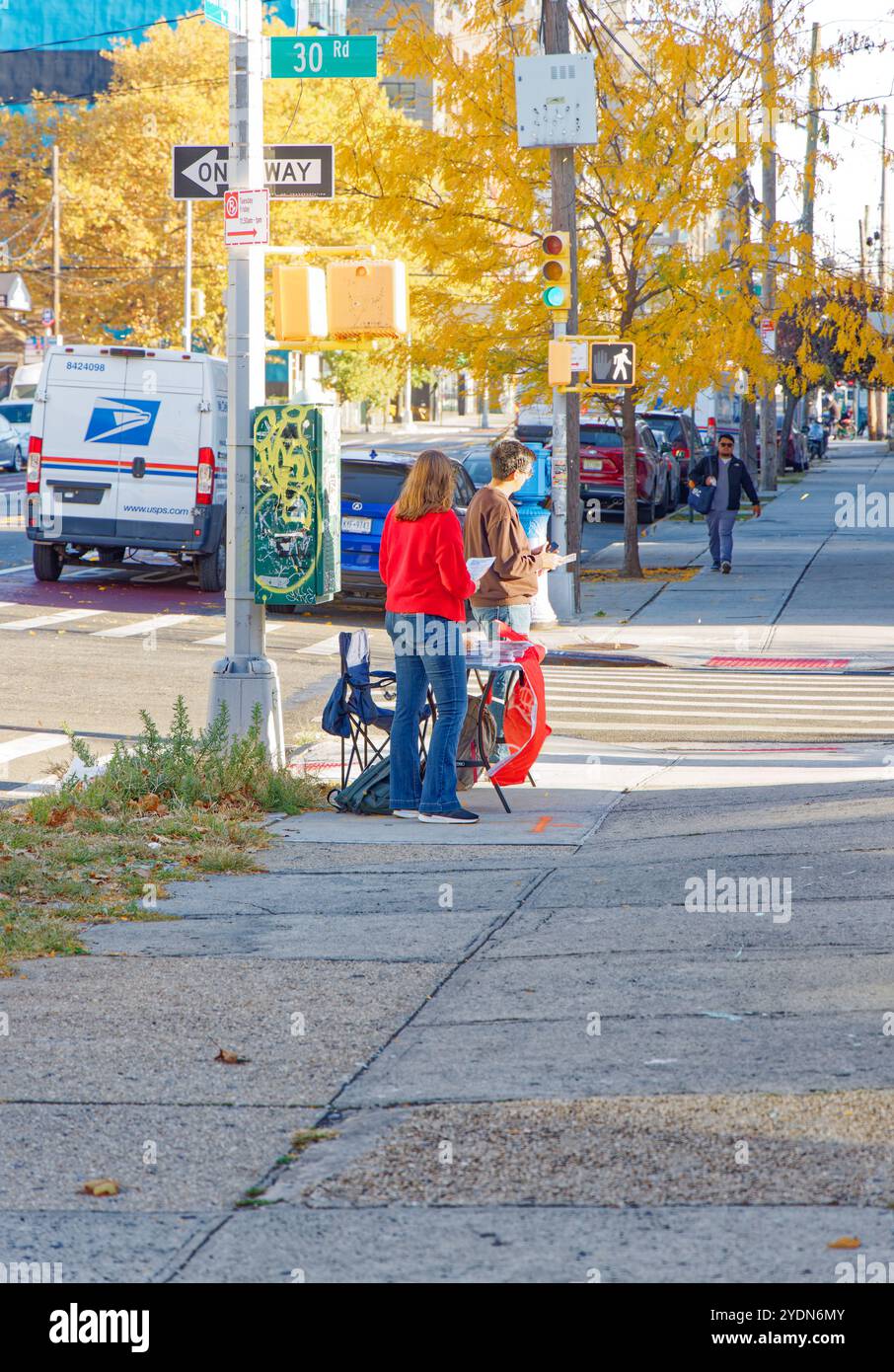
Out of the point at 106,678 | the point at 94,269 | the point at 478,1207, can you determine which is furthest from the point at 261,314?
the point at 94,269

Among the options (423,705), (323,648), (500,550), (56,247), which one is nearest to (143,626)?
(323,648)

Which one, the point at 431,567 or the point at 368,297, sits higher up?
the point at 368,297

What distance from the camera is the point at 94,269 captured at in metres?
62.5

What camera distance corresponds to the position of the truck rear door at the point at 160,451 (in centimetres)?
2075

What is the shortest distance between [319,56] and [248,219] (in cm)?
127

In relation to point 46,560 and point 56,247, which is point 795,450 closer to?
point 56,247

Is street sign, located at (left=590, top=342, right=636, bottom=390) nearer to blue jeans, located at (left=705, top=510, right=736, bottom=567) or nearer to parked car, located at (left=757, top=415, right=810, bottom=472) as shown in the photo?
blue jeans, located at (left=705, top=510, right=736, bottom=567)

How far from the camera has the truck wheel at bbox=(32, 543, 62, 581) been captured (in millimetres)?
21750

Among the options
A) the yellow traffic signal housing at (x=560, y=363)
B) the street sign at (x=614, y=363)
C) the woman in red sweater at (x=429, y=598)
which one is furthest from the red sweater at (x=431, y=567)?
the street sign at (x=614, y=363)

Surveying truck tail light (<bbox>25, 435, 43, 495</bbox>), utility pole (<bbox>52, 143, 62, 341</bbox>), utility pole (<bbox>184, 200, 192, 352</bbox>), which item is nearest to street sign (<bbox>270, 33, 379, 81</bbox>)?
truck tail light (<bbox>25, 435, 43, 495</bbox>)

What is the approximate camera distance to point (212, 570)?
21594 millimetres

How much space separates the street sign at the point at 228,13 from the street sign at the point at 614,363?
9.26m

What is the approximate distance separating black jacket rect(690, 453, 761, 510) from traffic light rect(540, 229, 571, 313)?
18.6 ft

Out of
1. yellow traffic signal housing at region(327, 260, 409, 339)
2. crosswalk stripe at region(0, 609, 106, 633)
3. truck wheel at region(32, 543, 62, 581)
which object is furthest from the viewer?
truck wheel at region(32, 543, 62, 581)
